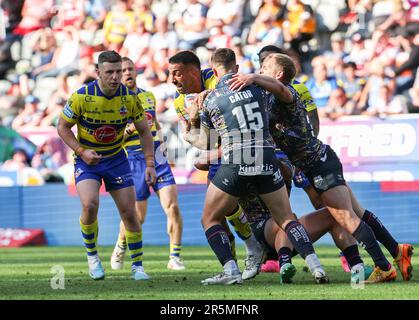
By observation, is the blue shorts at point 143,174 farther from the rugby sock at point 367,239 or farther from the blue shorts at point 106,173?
the rugby sock at point 367,239

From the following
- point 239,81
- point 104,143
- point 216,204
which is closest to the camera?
point 239,81

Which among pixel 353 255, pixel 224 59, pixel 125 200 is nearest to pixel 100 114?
pixel 125 200

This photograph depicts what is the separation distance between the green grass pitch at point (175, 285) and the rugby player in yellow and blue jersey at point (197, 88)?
0.23 metres

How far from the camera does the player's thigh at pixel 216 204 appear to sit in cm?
933

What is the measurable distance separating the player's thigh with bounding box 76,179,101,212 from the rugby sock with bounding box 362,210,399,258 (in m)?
2.83

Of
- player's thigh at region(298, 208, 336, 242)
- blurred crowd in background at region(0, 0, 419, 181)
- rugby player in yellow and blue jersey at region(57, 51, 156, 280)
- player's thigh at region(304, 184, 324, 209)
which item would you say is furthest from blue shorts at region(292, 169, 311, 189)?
blurred crowd in background at region(0, 0, 419, 181)

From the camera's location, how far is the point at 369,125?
16578 mm

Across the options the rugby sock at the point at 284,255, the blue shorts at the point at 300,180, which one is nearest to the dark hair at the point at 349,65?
the blue shorts at the point at 300,180

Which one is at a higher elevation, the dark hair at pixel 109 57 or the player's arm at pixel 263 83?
the dark hair at pixel 109 57

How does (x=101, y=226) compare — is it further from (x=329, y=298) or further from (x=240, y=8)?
(x=329, y=298)

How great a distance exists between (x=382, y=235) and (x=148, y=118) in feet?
13.6

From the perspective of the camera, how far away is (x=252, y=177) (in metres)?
9.21

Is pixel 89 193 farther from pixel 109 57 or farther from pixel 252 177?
pixel 252 177

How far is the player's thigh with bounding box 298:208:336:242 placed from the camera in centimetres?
1002
